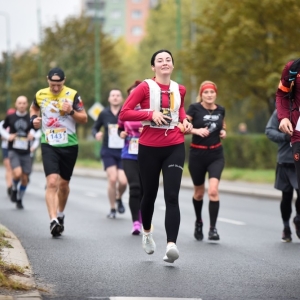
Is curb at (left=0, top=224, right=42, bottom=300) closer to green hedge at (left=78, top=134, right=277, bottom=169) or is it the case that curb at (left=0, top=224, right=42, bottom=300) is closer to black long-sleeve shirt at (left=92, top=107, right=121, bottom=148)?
black long-sleeve shirt at (left=92, top=107, right=121, bottom=148)

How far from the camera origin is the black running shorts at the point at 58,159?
11539 millimetres

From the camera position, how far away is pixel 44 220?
569 inches

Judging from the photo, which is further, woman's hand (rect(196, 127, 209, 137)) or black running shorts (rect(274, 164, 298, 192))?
black running shorts (rect(274, 164, 298, 192))

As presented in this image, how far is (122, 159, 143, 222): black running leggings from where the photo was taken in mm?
12320

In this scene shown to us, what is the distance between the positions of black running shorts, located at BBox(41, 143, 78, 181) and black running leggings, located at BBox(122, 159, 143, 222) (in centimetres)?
95

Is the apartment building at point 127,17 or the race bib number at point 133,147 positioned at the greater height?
the apartment building at point 127,17

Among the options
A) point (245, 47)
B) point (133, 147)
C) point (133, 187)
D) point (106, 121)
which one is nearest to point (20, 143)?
point (106, 121)

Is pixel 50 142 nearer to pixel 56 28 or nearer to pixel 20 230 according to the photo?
pixel 20 230

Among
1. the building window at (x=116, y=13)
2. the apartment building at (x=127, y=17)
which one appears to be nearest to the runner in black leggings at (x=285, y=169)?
the apartment building at (x=127, y=17)

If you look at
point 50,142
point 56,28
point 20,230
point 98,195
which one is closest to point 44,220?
point 20,230

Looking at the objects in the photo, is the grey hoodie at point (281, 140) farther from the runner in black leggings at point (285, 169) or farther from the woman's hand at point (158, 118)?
the woman's hand at point (158, 118)

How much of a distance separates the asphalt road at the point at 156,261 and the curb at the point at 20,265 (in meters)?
0.10

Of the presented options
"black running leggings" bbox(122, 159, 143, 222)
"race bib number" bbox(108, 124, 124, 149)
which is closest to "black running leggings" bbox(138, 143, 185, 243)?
"black running leggings" bbox(122, 159, 143, 222)

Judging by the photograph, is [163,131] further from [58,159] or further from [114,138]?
[114,138]
